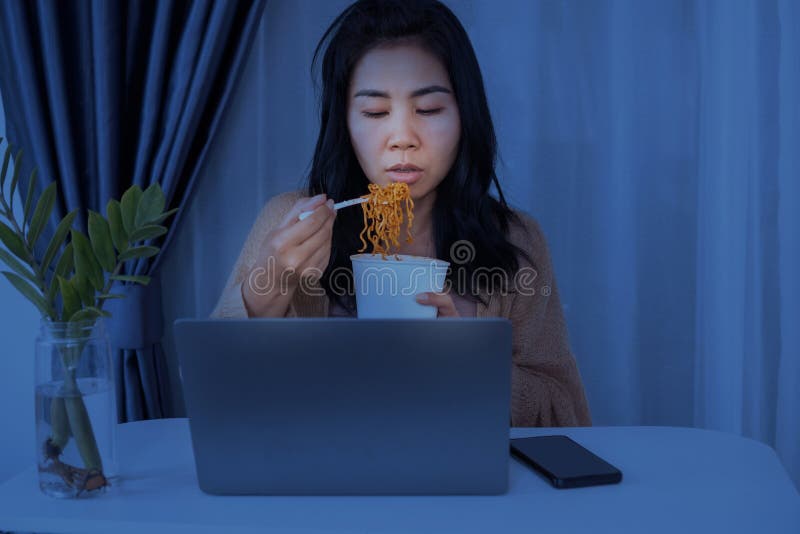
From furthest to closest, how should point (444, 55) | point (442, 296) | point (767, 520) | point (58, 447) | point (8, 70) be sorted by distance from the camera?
point (8, 70)
point (444, 55)
point (442, 296)
point (58, 447)
point (767, 520)

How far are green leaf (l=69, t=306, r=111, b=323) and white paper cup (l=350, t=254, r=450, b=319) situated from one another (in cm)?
44

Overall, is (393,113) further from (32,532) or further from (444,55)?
(32,532)

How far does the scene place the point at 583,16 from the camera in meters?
2.23

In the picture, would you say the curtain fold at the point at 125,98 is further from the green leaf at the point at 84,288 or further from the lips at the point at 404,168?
the green leaf at the point at 84,288

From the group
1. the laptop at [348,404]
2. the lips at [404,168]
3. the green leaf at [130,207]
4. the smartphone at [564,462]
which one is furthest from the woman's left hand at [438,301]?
the lips at [404,168]

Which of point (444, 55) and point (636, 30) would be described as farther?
point (636, 30)

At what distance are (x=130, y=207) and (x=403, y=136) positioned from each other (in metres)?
1.02

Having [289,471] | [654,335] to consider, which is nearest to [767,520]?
[289,471]

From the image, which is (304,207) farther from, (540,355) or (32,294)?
(540,355)

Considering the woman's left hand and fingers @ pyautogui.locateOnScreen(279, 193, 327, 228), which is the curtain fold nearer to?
fingers @ pyautogui.locateOnScreen(279, 193, 327, 228)

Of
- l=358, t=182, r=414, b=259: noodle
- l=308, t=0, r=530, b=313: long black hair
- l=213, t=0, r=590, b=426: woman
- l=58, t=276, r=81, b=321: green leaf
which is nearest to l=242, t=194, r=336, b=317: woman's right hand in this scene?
l=358, t=182, r=414, b=259: noodle

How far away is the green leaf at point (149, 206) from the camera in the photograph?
104 cm

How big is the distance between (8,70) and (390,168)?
1.21m

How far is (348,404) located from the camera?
2.98ft
